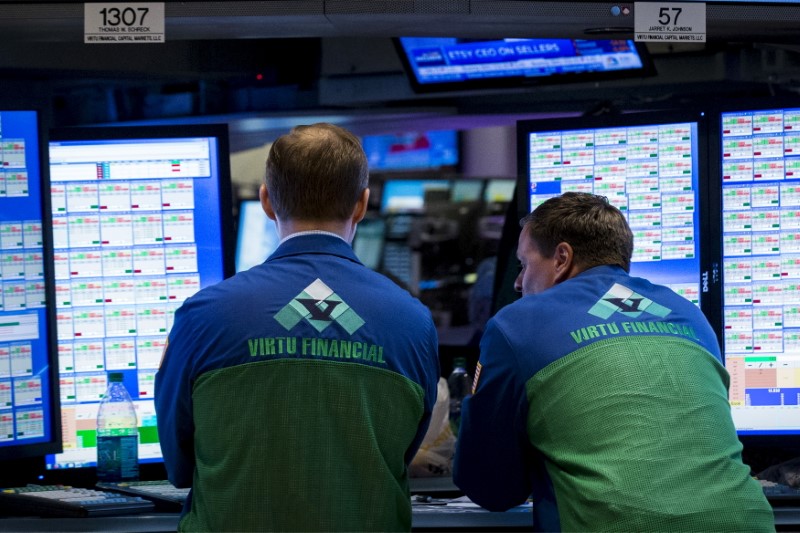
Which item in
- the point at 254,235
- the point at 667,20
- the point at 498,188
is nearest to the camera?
the point at 667,20

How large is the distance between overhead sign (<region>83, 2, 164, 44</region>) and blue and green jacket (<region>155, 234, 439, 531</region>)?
82cm

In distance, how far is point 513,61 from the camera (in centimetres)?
422

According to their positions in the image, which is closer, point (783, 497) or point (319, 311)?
point (319, 311)

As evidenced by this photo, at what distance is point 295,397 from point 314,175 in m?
0.42

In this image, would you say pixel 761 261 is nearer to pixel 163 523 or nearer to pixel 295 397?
pixel 295 397

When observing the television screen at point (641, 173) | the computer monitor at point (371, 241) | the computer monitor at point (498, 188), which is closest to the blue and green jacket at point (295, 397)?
the television screen at point (641, 173)

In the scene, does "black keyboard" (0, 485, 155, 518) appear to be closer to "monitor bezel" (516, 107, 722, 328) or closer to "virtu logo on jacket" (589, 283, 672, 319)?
"virtu logo on jacket" (589, 283, 672, 319)

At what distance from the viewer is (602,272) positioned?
219 centimetres

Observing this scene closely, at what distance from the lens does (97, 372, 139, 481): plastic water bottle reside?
2.78 m

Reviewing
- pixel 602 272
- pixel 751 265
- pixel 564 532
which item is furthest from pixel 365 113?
pixel 564 532

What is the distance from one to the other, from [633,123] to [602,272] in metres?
0.88

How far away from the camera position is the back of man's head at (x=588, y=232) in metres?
2.23

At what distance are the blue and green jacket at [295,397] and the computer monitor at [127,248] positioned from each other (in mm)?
944

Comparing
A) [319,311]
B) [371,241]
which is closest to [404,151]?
[371,241]
